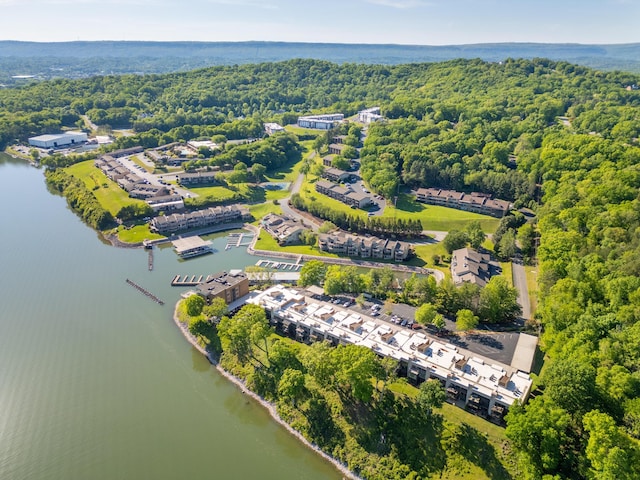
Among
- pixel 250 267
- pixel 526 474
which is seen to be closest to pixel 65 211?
pixel 250 267

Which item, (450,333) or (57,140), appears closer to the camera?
(450,333)

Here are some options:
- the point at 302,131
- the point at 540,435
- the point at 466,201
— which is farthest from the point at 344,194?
the point at 302,131

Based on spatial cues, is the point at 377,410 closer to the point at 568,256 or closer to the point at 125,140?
the point at 568,256

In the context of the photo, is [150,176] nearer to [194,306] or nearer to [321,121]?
[194,306]

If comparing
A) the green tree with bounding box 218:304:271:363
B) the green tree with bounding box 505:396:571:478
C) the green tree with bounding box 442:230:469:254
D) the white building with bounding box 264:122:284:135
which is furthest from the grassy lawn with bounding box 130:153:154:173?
the green tree with bounding box 505:396:571:478

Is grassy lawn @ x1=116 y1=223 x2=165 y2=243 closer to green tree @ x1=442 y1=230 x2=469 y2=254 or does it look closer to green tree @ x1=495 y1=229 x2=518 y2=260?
green tree @ x1=442 y1=230 x2=469 y2=254

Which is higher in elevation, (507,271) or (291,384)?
(291,384)
